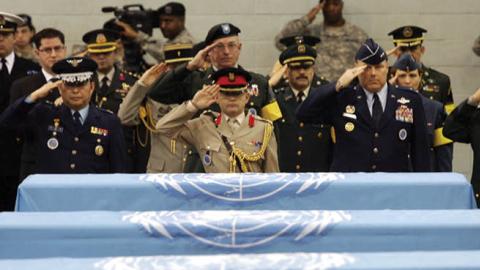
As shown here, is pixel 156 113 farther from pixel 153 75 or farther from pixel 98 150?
pixel 98 150

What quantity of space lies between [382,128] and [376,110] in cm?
11

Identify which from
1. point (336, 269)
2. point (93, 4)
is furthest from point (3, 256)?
point (93, 4)

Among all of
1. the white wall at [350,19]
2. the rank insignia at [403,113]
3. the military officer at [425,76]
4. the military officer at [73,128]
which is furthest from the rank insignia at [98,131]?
the white wall at [350,19]

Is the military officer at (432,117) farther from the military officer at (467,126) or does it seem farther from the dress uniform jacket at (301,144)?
the military officer at (467,126)

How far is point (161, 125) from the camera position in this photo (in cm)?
670

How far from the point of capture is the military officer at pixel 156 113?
7.81 m

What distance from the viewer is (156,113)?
26.8 ft

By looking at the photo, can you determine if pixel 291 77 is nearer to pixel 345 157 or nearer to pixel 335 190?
pixel 345 157

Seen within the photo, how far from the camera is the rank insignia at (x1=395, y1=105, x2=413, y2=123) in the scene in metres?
7.14

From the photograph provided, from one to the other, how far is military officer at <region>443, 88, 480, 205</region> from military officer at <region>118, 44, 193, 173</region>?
1563 millimetres

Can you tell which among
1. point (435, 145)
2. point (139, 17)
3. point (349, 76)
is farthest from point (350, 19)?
point (349, 76)

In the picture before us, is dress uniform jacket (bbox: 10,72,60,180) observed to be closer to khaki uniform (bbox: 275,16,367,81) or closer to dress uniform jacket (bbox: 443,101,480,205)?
dress uniform jacket (bbox: 443,101,480,205)

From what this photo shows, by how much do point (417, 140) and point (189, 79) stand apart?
141cm

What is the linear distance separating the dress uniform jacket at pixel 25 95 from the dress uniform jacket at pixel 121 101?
14.4 inches
